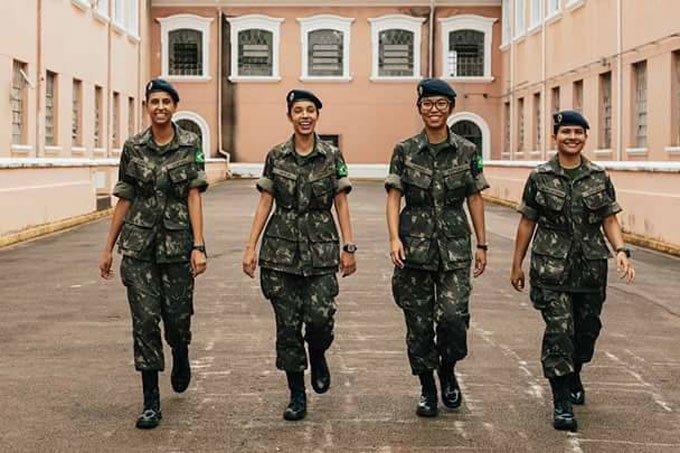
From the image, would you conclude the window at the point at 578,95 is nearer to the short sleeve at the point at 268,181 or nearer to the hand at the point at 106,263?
the short sleeve at the point at 268,181

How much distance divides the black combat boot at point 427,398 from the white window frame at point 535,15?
28190 millimetres

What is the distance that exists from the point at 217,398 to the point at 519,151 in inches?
1263

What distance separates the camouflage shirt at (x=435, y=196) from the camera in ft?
22.0

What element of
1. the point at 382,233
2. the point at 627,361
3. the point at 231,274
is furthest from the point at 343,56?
the point at 627,361

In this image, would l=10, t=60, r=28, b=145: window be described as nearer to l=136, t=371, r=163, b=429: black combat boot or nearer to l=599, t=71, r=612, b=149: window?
l=599, t=71, r=612, b=149: window

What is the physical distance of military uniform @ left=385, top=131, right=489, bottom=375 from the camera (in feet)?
22.0

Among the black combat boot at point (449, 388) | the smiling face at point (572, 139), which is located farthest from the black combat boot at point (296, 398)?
the smiling face at point (572, 139)

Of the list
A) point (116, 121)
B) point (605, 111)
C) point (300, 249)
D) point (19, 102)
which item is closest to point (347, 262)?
point (300, 249)

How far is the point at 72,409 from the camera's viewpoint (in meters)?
6.91

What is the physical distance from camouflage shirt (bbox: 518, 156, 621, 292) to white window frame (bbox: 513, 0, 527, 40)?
3119 centimetres

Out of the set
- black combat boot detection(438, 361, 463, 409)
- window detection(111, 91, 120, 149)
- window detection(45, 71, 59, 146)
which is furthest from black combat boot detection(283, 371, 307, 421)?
window detection(111, 91, 120, 149)

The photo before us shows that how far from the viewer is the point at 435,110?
675 centimetres

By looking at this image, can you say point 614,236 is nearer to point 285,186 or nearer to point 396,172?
point 396,172

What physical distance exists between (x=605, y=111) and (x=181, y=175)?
72.6ft
